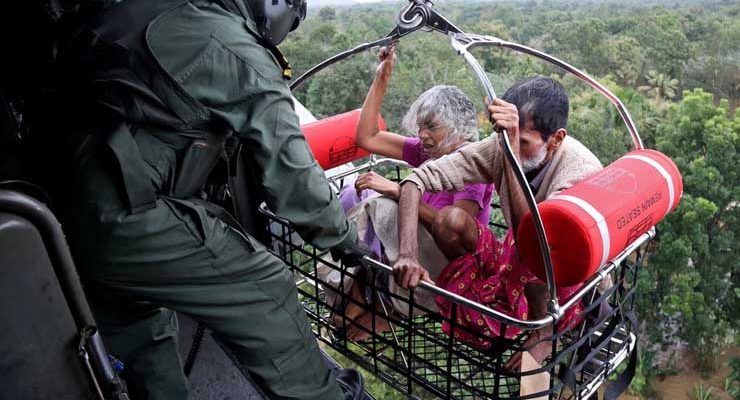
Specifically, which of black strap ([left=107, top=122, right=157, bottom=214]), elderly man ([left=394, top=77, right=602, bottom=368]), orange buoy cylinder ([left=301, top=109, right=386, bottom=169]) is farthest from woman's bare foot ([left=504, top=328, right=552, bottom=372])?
orange buoy cylinder ([left=301, top=109, right=386, bottom=169])

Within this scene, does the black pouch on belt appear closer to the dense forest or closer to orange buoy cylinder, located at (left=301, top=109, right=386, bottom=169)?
orange buoy cylinder, located at (left=301, top=109, right=386, bottom=169)

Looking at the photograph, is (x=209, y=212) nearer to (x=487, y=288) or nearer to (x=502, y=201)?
(x=487, y=288)

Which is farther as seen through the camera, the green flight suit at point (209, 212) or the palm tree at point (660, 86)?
the palm tree at point (660, 86)

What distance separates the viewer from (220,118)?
138 cm

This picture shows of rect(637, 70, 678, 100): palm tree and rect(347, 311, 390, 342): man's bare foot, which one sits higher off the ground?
rect(347, 311, 390, 342): man's bare foot

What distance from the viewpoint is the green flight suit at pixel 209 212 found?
1.36 metres

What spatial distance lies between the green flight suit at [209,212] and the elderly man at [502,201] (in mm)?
320

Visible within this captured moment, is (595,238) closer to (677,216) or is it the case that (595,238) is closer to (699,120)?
(677,216)

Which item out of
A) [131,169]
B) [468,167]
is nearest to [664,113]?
[468,167]

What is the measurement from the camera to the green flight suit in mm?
1357

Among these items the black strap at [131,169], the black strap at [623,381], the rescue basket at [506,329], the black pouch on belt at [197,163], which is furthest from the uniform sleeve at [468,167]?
the black strap at [131,169]

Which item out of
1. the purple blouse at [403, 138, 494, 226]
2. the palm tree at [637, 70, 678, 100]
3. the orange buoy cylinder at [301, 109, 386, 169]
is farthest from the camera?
the palm tree at [637, 70, 678, 100]

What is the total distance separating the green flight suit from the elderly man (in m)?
0.32

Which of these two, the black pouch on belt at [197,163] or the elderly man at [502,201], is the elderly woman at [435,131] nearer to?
the elderly man at [502,201]
